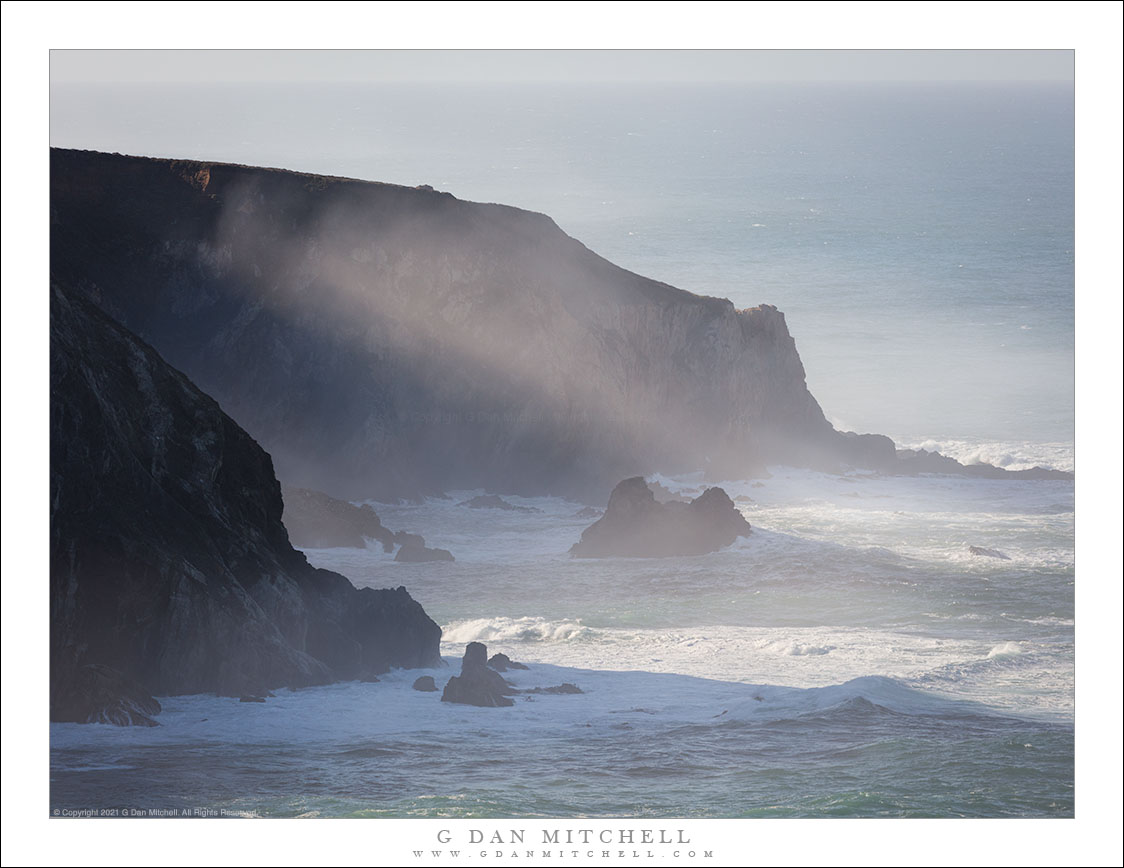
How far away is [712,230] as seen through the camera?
157ft

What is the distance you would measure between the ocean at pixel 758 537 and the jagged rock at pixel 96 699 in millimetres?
378

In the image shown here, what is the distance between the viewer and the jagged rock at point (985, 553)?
37781 millimetres

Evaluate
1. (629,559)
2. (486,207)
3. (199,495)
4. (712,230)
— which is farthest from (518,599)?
(486,207)

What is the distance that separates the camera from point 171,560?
26781 millimetres

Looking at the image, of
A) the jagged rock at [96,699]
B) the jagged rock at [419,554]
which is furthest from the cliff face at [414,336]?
the jagged rock at [96,699]

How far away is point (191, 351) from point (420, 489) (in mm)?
9470

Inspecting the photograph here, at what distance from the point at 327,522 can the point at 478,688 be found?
14.1m

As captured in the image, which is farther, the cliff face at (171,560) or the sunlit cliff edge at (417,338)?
the sunlit cliff edge at (417,338)

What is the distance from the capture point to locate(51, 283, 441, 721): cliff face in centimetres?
2514

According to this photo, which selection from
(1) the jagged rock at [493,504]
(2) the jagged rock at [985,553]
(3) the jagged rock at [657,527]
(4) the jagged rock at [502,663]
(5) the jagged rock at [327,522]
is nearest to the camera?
(4) the jagged rock at [502,663]

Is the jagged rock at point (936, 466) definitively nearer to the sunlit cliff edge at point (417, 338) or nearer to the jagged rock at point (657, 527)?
the sunlit cliff edge at point (417, 338)

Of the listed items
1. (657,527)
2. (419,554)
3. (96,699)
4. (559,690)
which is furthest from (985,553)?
(96,699)

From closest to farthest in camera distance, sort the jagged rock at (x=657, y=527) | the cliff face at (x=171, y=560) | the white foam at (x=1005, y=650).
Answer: the cliff face at (x=171, y=560)
the white foam at (x=1005, y=650)
the jagged rock at (x=657, y=527)

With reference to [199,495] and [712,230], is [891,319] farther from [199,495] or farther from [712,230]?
[199,495]
